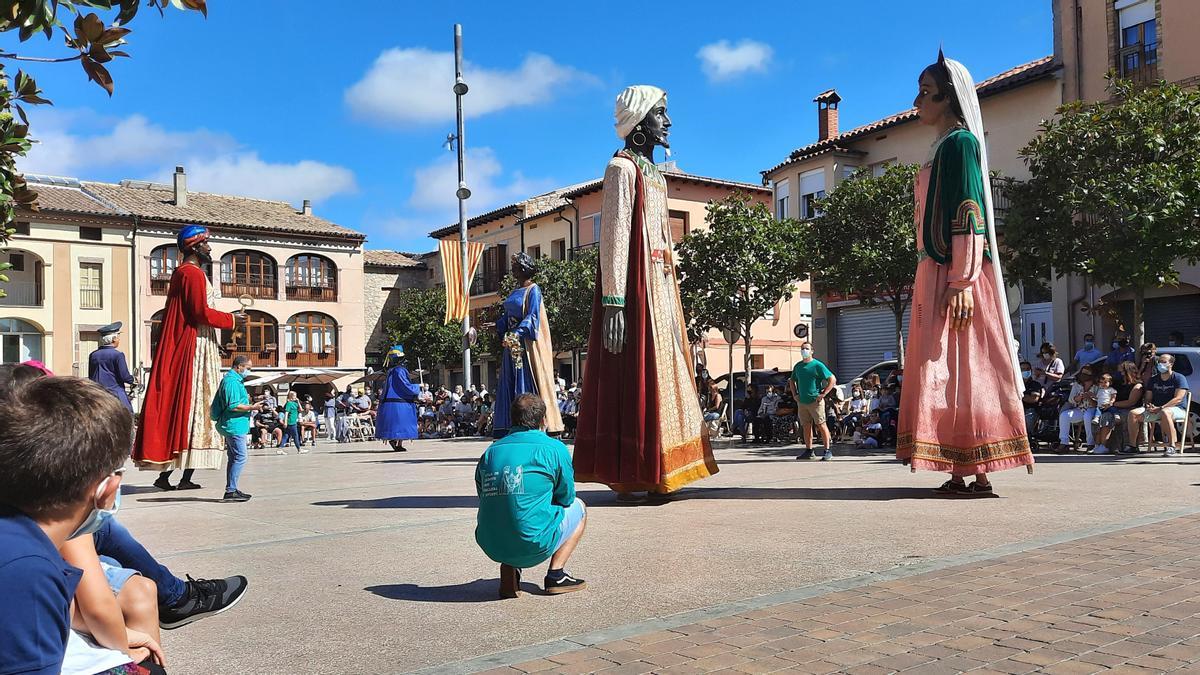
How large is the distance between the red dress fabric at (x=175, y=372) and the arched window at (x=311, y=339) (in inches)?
1745

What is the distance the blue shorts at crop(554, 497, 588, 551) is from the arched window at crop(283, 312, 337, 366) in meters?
49.9

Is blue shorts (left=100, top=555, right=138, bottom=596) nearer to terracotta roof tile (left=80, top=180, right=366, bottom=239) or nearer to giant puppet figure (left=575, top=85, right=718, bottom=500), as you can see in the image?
giant puppet figure (left=575, top=85, right=718, bottom=500)

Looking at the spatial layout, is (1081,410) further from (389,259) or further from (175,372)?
(389,259)

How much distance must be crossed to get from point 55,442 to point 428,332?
52160 mm

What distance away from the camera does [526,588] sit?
4934mm

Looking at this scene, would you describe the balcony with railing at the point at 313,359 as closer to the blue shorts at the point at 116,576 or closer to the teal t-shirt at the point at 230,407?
the teal t-shirt at the point at 230,407

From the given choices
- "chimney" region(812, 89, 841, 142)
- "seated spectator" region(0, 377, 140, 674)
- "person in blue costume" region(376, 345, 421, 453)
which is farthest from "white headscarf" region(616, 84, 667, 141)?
"chimney" region(812, 89, 841, 142)

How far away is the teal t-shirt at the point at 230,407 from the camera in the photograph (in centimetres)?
908

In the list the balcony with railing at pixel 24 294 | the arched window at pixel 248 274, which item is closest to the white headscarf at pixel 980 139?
the balcony with railing at pixel 24 294

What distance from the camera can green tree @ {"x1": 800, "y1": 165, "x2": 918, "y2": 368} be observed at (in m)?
23.7

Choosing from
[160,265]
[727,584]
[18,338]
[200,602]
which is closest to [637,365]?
[727,584]

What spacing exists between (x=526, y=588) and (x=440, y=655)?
4.18ft

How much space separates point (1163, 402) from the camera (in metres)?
13.6

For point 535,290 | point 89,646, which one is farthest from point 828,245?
point 89,646
